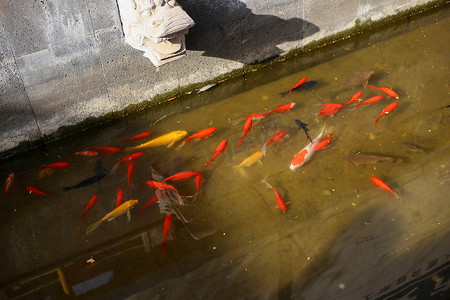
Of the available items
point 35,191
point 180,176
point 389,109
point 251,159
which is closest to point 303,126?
point 251,159

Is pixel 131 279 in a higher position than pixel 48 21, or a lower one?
lower

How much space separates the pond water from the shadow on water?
20.0 inches

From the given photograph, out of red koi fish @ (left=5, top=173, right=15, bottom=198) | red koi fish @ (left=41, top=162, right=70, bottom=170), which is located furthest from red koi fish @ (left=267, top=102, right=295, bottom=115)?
red koi fish @ (left=5, top=173, right=15, bottom=198)

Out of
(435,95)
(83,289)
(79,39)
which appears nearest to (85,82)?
(79,39)

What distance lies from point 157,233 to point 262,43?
8.80 ft

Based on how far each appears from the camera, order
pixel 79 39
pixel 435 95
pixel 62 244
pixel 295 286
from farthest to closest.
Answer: pixel 435 95 < pixel 79 39 < pixel 62 244 < pixel 295 286

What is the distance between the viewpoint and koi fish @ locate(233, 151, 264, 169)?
177 inches

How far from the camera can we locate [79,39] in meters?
4.46

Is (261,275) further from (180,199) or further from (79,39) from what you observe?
(79,39)

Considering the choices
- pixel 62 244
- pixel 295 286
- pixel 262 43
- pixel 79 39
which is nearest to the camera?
pixel 295 286

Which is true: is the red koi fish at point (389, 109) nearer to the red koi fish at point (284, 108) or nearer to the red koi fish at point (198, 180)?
the red koi fish at point (284, 108)

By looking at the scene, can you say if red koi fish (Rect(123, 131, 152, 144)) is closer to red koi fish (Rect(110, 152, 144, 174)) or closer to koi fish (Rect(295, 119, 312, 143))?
red koi fish (Rect(110, 152, 144, 174))

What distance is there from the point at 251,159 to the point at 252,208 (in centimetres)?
58

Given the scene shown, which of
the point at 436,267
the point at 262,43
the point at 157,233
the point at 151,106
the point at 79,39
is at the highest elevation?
the point at 79,39
